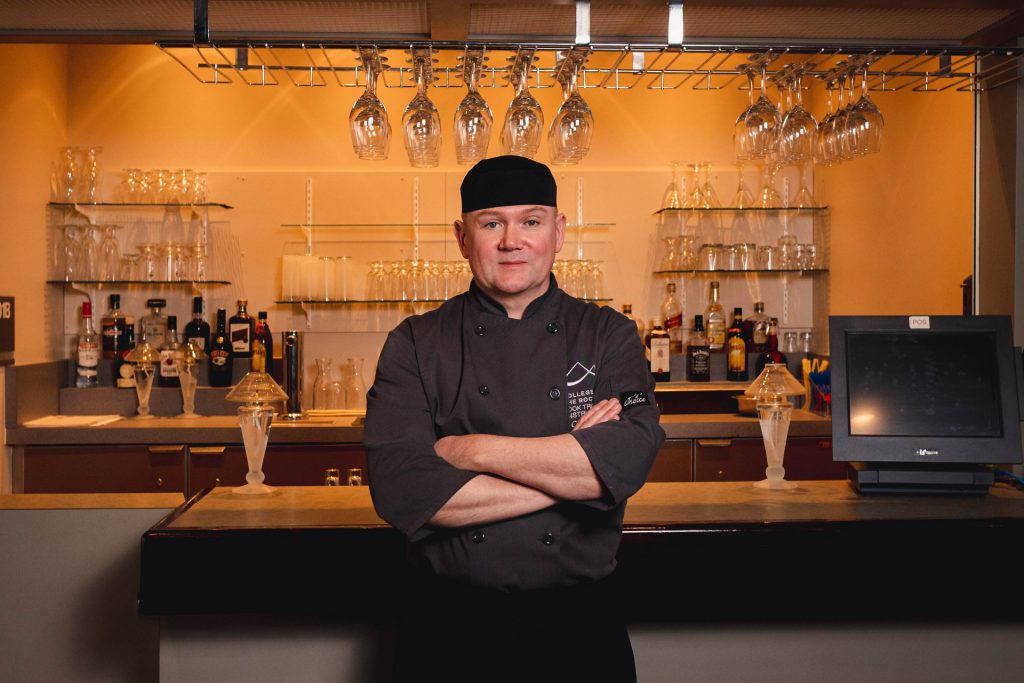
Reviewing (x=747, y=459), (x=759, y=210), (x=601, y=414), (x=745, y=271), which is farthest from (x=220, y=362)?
(x=601, y=414)

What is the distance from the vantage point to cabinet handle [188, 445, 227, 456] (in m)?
3.69

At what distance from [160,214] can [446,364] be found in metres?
3.32

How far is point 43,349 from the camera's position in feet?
13.5

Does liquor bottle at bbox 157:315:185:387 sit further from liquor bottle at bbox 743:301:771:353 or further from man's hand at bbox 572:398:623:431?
man's hand at bbox 572:398:623:431

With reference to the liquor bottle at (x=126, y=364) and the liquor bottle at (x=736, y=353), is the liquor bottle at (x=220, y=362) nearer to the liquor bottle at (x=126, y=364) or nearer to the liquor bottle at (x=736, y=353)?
the liquor bottle at (x=126, y=364)

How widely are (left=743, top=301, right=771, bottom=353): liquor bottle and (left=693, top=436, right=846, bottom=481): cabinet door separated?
0.80m

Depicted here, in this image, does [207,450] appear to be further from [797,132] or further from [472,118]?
[797,132]

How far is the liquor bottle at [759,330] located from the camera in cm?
449

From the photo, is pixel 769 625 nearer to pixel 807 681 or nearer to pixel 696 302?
pixel 807 681

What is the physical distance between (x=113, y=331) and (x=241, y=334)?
0.59 m

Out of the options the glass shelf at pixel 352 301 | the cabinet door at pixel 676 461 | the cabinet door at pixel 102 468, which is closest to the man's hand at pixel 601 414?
the cabinet door at pixel 676 461

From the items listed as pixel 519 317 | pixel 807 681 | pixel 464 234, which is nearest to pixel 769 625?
pixel 807 681

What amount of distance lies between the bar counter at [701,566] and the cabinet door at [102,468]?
75.9 inches

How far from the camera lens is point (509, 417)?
1.54 m
